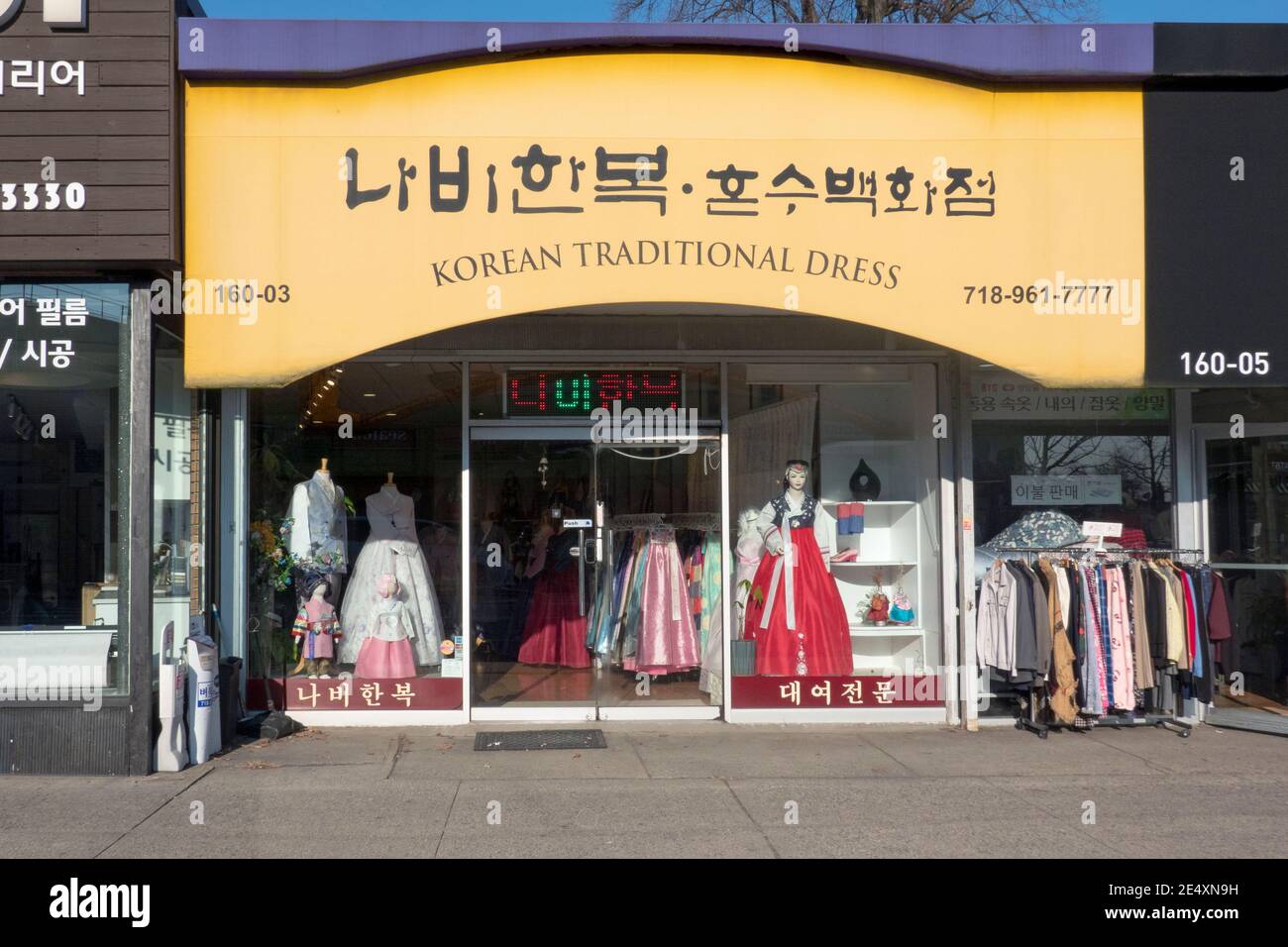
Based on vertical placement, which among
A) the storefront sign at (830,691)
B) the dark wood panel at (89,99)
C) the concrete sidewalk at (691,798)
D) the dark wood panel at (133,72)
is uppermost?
the dark wood panel at (133,72)

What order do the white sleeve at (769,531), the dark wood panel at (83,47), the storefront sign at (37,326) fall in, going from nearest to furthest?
1. the dark wood panel at (83,47)
2. the storefront sign at (37,326)
3. the white sleeve at (769,531)

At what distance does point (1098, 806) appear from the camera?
7039 millimetres

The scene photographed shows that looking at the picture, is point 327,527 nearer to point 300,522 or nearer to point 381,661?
point 300,522

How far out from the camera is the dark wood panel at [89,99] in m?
7.66

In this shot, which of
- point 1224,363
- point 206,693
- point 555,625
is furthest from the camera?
point 555,625

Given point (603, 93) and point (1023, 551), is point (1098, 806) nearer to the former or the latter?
point (1023, 551)

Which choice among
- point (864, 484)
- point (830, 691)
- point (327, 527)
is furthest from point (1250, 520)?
point (327, 527)

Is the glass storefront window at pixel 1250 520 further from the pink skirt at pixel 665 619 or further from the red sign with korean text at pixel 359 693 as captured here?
the red sign with korean text at pixel 359 693

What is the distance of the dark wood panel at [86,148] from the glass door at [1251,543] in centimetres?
834

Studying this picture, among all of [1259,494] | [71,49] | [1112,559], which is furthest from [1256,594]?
[71,49]

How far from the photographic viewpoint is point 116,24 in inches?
305

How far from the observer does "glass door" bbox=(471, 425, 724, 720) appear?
9656mm

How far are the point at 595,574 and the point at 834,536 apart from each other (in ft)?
6.82

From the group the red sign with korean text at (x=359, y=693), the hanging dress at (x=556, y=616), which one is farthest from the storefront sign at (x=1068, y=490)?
the red sign with korean text at (x=359, y=693)
